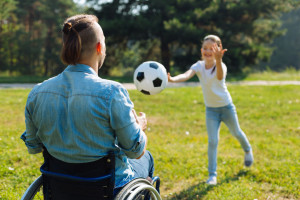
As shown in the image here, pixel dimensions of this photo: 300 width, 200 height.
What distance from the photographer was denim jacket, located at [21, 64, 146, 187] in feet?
5.75

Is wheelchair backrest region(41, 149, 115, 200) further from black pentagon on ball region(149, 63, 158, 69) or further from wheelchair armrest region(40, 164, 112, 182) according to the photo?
black pentagon on ball region(149, 63, 158, 69)

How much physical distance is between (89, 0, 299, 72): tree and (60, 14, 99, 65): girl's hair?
649 inches

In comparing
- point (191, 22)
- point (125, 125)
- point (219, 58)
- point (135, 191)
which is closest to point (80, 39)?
point (125, 125)

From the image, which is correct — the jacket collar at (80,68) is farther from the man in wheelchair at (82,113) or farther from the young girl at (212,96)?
the young girl at (212,96)

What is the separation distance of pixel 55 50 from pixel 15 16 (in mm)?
5056

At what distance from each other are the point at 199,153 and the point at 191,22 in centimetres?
1478

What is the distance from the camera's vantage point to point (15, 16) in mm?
29016

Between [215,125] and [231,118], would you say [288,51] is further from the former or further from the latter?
[215,125]

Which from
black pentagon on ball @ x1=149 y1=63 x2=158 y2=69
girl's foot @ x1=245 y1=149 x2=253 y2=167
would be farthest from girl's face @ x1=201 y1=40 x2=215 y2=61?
girl's foot @ x1=245 y1=149 x2=253 y2=167

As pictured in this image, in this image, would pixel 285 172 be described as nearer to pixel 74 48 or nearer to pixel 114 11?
pixel 74 48

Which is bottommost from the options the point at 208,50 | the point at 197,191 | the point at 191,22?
the point at 197,191

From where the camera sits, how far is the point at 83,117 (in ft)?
5.75

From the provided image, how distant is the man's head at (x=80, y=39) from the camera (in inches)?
70.7

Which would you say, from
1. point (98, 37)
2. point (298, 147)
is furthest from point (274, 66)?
point (98, 37)
